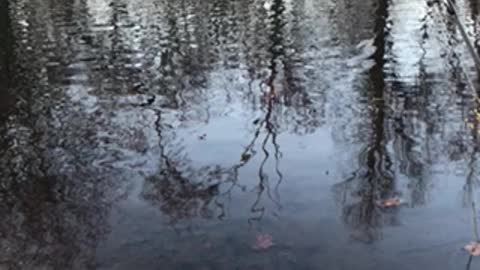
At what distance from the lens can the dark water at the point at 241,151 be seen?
5793 mm

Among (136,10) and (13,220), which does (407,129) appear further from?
(136,10)

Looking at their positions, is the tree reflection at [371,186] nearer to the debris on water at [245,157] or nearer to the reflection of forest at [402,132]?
the reflection of forest at [402,132]

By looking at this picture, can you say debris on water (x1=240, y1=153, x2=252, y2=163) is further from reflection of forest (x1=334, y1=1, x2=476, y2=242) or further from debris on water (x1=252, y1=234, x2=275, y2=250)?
debris on water (x1=252, y1=234, x2=275, y2=250)

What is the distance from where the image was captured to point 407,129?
8539 millimetres

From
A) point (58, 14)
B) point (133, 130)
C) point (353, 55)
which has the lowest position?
point (133, 130)

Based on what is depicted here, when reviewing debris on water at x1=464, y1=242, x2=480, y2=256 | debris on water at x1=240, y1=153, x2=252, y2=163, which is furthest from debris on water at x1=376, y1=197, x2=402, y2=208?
debris on water at x1=240, y1=153, x2=252, y2=163

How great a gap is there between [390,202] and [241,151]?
7.31 feet

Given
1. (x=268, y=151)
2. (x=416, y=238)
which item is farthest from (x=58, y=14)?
(x=416, y=238)

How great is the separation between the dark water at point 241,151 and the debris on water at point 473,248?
0.22ft

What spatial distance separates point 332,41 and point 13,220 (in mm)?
9207

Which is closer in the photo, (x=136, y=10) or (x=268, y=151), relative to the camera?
(x=268, y=151)

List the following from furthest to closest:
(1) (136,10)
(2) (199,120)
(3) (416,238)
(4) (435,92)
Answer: (1) (136,10) → (4) (435,92) → (2) (199,120) → (3) (416,238)

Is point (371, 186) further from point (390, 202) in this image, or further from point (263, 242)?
point (263, 242)

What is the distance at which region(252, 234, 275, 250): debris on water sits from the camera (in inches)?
225
